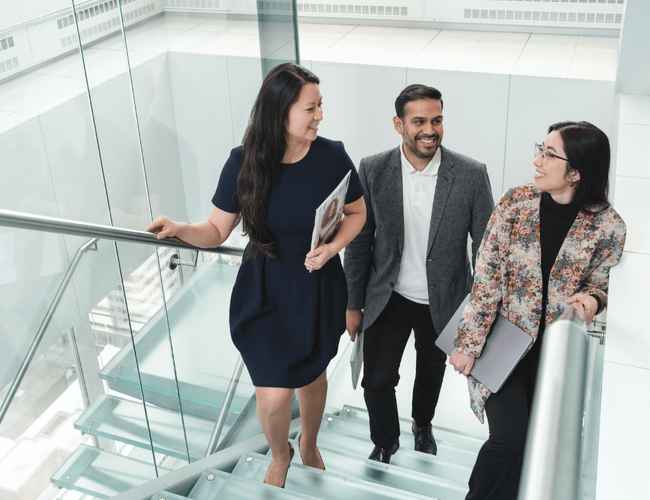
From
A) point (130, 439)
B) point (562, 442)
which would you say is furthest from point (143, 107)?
point (562, 442)

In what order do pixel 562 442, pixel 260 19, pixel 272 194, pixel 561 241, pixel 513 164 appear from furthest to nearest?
pixel 513 164 < pixel 260 19 < pixel 272 194 < pixel 561 241 < pixel 562 442

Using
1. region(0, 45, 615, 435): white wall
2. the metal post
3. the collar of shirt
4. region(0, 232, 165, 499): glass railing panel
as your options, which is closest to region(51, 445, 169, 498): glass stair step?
region(0, 232, 165, 499): glass railing panel

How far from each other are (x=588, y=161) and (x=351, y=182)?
33.5 inches

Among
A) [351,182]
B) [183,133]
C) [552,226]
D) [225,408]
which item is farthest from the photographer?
[225,408]

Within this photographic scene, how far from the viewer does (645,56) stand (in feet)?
15.5

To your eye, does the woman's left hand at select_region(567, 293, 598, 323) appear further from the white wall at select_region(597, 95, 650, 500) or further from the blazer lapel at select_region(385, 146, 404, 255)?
the blazer lapel at select_region(385, 146, 404, 255)

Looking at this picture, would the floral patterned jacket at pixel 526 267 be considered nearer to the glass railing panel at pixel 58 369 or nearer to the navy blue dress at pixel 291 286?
the navy blue dress at pixel 291 286

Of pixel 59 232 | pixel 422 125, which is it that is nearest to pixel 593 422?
pixel 422 125

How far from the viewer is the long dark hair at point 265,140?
2.58m

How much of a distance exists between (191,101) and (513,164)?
132 inches

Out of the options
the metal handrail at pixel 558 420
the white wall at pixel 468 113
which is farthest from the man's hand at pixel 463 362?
the white wall at pixel 468 113

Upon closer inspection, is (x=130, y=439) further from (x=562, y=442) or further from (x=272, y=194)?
(x=562, y=442)

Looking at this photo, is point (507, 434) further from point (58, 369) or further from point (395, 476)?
point (58, 369)

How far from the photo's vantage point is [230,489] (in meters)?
3.21
